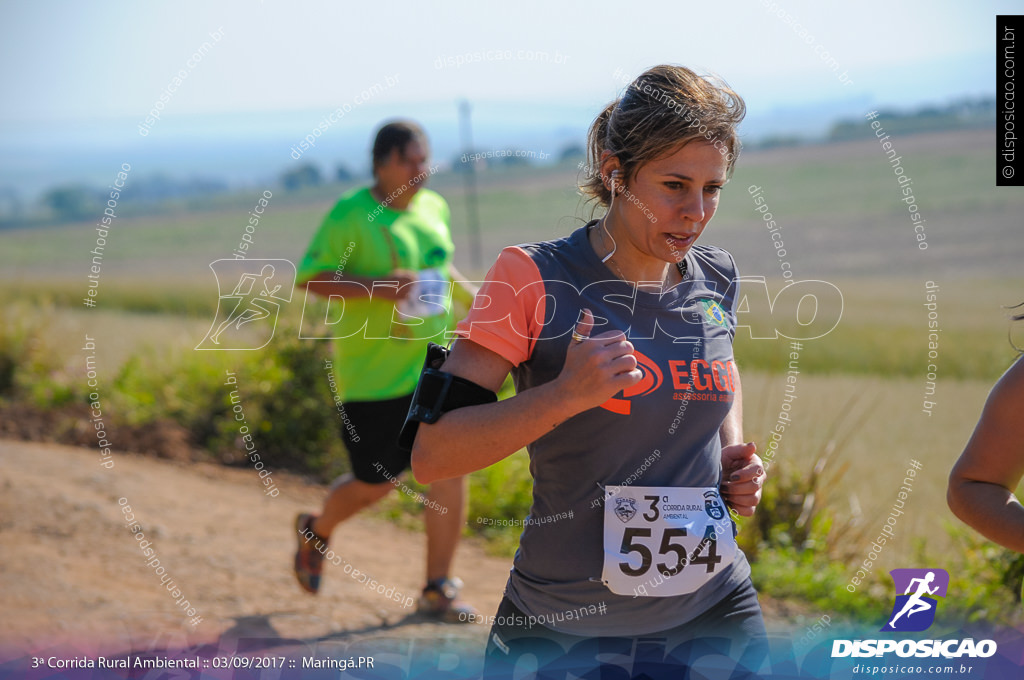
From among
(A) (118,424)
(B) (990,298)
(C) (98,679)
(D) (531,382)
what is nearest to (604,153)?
(D) (531,382)

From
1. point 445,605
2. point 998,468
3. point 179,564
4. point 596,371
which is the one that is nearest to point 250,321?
point 179,564

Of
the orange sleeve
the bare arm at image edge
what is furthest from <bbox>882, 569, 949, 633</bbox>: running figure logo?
the orange sleeve

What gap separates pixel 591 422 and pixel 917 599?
104 inches

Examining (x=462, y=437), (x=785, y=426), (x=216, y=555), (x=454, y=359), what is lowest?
(x=216, y=555)

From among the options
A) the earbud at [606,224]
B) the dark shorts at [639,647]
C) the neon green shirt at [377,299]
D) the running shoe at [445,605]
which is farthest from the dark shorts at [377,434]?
the earbud at [606,224]

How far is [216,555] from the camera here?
5.01m

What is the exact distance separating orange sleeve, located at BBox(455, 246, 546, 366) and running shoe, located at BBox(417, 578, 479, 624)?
8.79 ft

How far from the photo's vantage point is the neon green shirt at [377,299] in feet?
13.9

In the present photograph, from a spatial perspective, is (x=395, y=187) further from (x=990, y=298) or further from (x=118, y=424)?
(x=990, y=298)

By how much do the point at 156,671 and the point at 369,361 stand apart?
5.10 ft

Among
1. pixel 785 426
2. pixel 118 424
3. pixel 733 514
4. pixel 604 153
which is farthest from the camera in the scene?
pixel 118 424

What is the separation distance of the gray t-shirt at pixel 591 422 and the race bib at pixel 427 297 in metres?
2.22

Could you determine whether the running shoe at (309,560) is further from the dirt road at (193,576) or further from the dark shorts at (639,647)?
the dark shorts at (639,647)

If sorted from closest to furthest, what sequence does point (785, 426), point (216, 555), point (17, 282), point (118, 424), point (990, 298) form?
point (216, 555), point (785, 426), point (118, 424), point (17, 282), point (990, 298)
